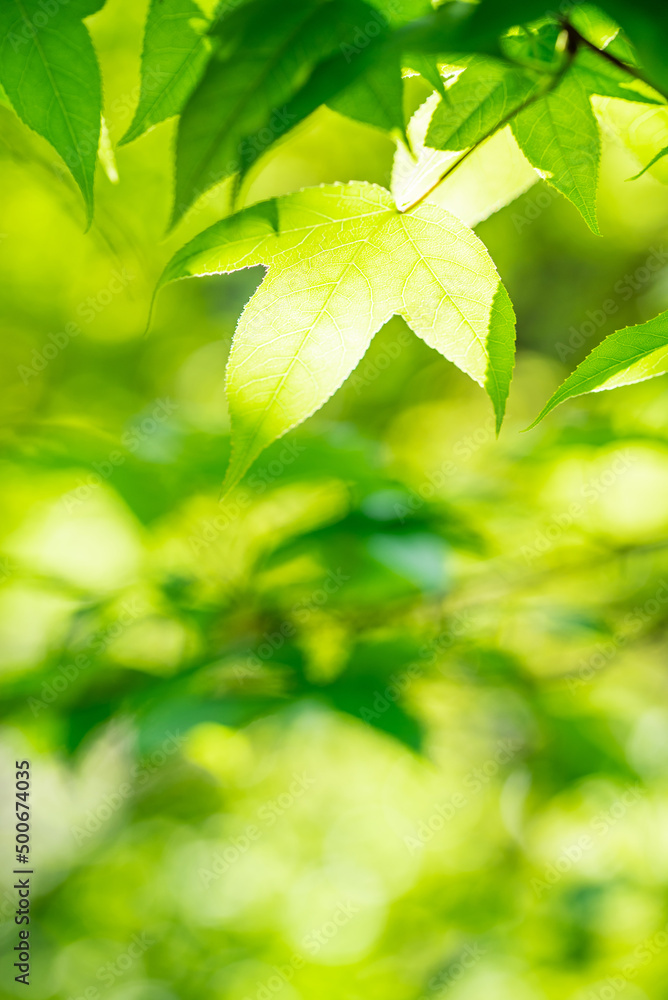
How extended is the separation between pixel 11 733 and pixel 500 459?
1.10 m

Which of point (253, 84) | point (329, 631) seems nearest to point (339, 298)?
point (253, 84)

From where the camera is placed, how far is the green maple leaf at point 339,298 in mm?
472

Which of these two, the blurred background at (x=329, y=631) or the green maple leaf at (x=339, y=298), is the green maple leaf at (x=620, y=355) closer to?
the green maple leaf at (x=339, y=298)

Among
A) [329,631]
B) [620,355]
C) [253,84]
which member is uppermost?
[253,84]

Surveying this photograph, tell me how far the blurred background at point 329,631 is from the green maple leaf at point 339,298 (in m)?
0.05

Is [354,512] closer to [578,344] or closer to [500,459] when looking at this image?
[500,459]

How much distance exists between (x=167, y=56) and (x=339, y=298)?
190 millimetres

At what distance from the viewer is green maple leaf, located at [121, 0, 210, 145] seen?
1.51 ft

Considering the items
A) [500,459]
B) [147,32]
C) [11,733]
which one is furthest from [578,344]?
[147,32]

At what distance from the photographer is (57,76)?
0.46 meters

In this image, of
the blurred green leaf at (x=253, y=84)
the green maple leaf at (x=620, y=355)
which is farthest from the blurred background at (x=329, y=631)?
the green maple leaf at (x=620, y=355)

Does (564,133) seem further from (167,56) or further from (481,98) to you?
(167,56)

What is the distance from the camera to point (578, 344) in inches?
146

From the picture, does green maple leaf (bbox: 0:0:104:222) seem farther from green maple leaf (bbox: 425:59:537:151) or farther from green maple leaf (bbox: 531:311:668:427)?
green maple leaf (bbox: 531:311:668:427)
